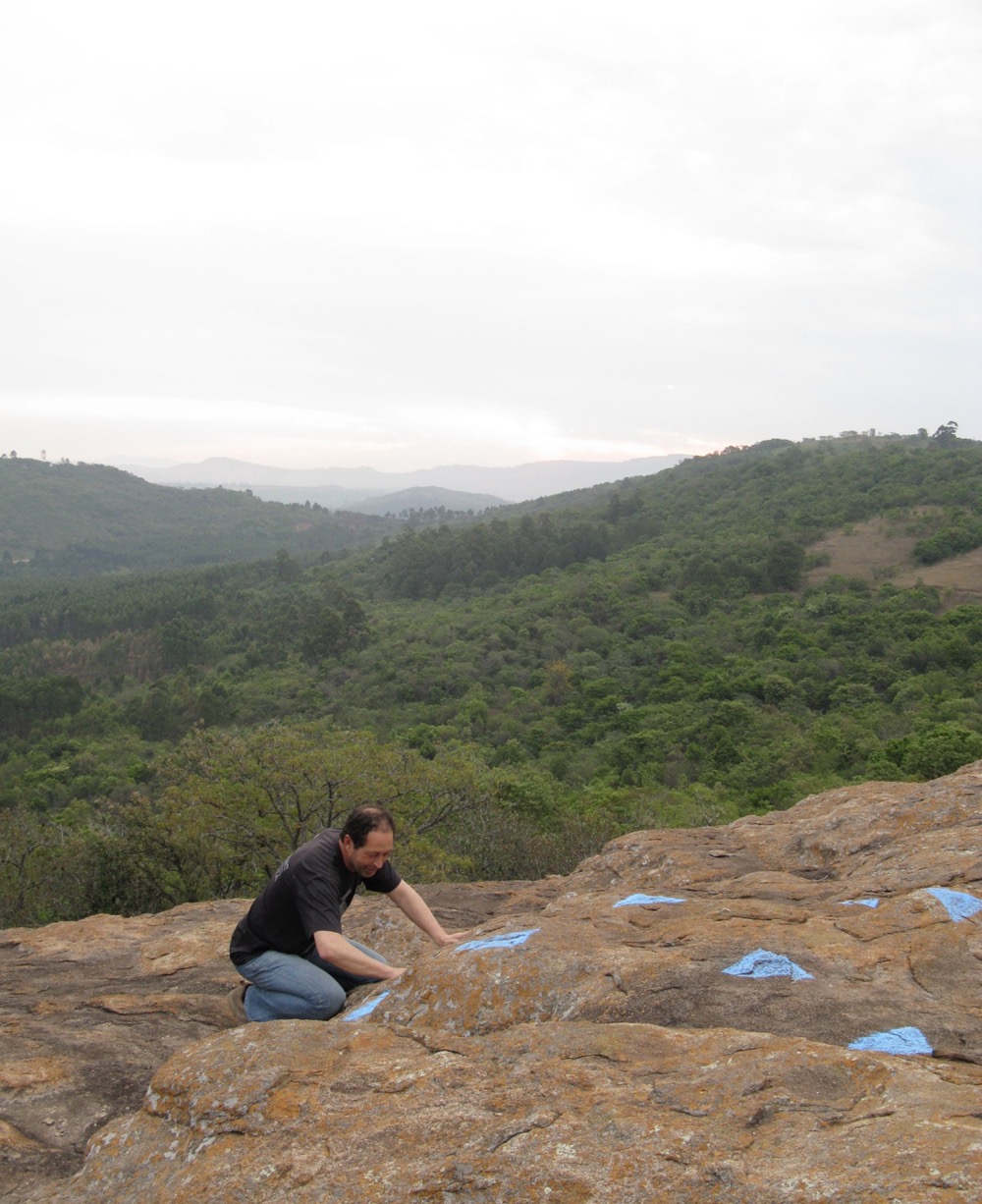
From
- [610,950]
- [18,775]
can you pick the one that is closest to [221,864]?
[610,950]

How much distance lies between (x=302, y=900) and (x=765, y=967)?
224 cm

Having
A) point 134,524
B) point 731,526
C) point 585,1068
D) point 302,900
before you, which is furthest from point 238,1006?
point 134,524

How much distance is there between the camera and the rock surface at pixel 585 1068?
100 inches

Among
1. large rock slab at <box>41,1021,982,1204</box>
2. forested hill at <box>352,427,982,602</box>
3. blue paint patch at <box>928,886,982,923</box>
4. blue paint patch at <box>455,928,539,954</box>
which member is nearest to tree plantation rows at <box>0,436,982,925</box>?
forested hill at <box>352,427,982,602</box>

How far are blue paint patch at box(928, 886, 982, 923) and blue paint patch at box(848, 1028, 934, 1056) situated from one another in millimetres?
1231

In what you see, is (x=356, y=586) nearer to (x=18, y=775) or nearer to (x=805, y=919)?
(x=18, y=775)

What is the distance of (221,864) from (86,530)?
441 ft

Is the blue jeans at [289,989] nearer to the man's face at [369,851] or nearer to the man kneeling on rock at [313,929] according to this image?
the man kneeling on rock at [313,929]

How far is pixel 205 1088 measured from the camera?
3223 mm

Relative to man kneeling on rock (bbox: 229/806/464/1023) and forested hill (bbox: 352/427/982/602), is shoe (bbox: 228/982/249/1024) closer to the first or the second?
man kneeling on rock (bbox: 229/806/464/1023)

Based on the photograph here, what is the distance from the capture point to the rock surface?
2.55 m

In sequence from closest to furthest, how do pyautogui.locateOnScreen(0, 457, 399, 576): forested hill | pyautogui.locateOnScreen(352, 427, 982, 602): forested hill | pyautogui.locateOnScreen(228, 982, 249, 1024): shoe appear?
pyautogui.locateOnScreen(228, 982, 249, 1024): shoe < pyautogui.locateOnScreen(352, 427, 982, 602): forested hill < pyautogui.locateOnScreen(0, 457, 399, 576): forested hill

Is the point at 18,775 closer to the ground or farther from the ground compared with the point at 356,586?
closer to the ground

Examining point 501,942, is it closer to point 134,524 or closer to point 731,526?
point 731,526
